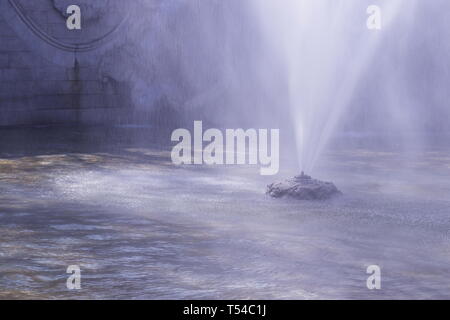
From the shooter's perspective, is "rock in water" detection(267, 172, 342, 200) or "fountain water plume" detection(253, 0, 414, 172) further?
"fountain water plume" detection(253, 0, 414, 172)

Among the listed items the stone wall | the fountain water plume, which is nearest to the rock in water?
the stone wall

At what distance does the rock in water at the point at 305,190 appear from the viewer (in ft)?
35.7

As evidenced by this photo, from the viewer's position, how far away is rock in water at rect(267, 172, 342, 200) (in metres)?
10.9
